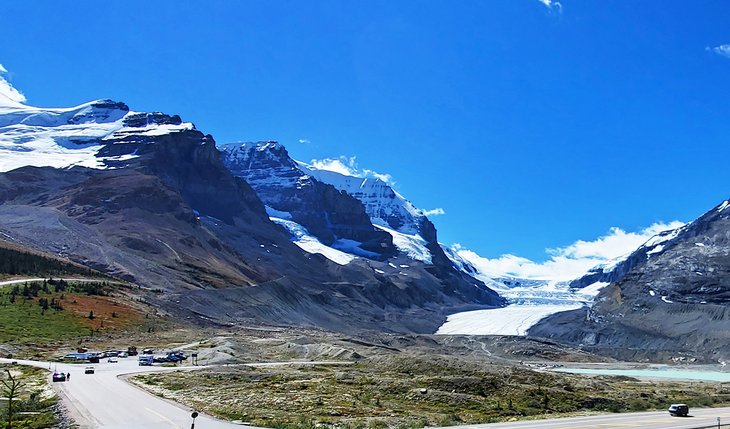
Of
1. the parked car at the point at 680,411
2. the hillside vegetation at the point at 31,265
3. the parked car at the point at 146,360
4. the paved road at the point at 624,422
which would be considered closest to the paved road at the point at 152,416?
the paved road at the point at 624,422

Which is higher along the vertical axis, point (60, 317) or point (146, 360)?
point (60, 317)

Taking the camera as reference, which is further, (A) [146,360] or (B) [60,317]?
(B) [60,317]

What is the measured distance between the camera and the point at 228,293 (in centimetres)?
18850

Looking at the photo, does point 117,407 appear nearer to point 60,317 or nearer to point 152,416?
point 152,416

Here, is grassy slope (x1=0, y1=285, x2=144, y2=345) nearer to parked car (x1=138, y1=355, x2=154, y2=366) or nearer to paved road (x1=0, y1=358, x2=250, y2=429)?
parked car (x1=138, y1=355, x2=154, y2=366)

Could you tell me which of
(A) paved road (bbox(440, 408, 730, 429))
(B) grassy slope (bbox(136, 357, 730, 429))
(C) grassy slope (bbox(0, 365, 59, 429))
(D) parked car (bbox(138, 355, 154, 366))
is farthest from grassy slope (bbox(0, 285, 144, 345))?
(A) paved road (bbox(440, 408, 730, 429))

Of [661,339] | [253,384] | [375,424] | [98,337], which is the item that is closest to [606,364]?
[661,339]

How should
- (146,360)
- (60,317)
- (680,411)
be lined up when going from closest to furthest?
(680,411), (146,360), (60,317)

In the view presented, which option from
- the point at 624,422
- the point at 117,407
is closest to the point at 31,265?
the point at 117,407

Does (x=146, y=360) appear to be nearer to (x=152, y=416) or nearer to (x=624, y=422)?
(x=152, y=416)

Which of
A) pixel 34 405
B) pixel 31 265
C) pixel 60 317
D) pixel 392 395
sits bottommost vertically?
pixel 392 395

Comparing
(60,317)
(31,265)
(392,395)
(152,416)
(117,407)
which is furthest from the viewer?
(31,265)

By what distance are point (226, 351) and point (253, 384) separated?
38.1 metres

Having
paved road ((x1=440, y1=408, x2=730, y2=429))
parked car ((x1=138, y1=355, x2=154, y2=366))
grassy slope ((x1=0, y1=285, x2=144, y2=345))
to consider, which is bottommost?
paved road ((x1=440, y1=408, x2=730, y2=429))
